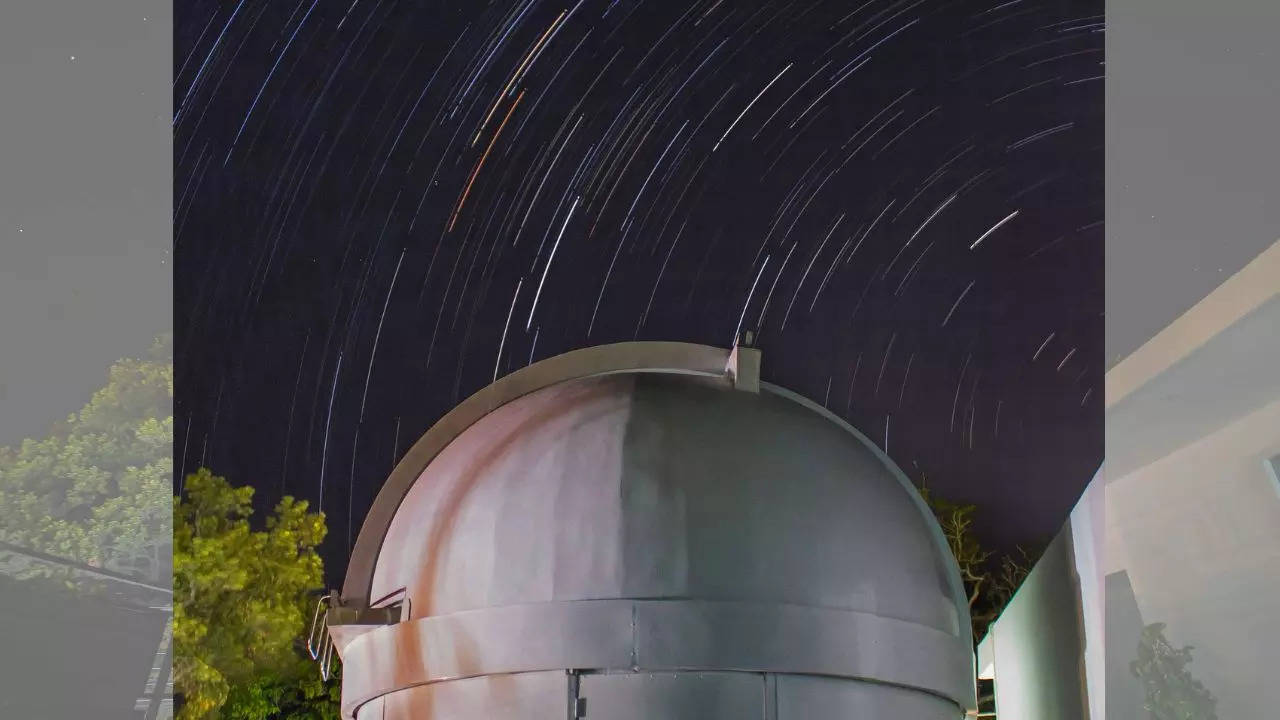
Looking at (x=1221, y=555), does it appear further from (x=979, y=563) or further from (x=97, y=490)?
(x=979, y=563)

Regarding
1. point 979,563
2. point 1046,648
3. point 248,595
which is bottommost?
point 1046,648

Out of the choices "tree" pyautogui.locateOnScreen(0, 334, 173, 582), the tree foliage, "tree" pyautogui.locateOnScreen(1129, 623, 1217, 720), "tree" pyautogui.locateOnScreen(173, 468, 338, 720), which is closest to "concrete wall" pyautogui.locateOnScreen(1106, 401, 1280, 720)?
"tree" pyautogui.locateOnScreen(1129, 623, 1217, 720)

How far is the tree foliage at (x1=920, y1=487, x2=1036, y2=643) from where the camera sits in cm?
→ 1205

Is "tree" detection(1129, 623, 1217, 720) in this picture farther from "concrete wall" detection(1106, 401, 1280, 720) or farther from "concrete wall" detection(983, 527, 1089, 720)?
"concrete wall" detection(983, 527, 1089, 720)

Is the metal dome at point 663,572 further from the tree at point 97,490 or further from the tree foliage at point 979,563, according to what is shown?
the tree foliage at point 979,563


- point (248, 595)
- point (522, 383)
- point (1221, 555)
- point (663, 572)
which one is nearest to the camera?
point (1221, 555)

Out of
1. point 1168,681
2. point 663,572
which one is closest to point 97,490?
point 663,572

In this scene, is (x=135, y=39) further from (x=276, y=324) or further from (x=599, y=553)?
(x=599, y=553)

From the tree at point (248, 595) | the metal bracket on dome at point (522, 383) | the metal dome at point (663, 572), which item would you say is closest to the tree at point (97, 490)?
the tree at point (248, 595)

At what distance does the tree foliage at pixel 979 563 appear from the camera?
1205 centimetres

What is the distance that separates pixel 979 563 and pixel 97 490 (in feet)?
25.8

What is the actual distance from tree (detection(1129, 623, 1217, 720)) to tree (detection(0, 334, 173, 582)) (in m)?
8.14

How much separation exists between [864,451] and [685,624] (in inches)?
34.8

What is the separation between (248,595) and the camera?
438 inches
